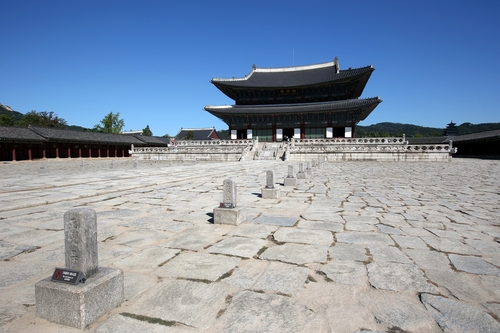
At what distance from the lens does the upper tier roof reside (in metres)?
35.2

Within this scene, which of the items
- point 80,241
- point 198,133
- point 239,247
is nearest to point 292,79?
point 198,133

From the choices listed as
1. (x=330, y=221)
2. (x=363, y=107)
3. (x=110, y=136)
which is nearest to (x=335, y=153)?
(x=363, y=107)

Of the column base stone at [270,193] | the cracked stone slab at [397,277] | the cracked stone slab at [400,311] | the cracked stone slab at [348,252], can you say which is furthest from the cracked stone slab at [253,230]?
the column base stone at [270,193]

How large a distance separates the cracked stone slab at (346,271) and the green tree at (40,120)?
64.4 m

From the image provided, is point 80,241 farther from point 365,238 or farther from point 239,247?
point 365,238

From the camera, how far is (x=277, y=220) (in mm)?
4891

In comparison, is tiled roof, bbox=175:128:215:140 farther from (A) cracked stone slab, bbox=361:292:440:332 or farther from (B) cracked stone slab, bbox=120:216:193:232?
(A) cracked stone slab, bbox=361:292:440:332

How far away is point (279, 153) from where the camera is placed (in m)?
28.8

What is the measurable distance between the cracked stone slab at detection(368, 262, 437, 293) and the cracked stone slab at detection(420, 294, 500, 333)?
0.18 metres

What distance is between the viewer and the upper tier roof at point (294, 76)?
35250 mm

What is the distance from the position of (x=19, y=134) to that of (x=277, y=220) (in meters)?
33.2

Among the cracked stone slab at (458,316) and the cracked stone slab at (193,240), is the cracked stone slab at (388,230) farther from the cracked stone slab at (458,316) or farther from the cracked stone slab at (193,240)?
the cracked stone slab at (193,240)

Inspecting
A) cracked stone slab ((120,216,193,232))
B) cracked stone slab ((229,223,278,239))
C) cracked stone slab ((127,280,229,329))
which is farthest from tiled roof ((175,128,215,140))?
cracked stone slab ((127,280,229,329))

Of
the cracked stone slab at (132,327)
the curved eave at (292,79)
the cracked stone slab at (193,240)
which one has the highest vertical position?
the curved eave at (292,79)
